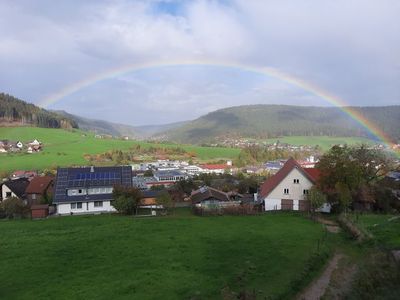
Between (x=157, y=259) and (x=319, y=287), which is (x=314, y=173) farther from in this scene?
(x=319, y=287)

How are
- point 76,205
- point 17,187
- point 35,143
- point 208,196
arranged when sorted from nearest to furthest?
1. point 208,196
2. point 76,205
3. point 17,187
4. point 35,143

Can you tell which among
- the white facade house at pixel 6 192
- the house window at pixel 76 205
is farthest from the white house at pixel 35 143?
the house window at pixel 76 205

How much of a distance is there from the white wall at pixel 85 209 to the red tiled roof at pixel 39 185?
9.53 metres

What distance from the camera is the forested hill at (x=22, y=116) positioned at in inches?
6368

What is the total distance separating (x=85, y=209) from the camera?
41406 millimetres

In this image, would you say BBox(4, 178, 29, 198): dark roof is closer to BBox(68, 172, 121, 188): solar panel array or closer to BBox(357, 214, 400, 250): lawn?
BBox(68, 172, 121, 188): solar panel array

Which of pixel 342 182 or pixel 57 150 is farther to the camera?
pixel 57 150

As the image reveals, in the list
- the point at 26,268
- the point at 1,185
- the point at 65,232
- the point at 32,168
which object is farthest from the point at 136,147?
the point at 26,268

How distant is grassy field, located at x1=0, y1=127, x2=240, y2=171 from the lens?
325ft

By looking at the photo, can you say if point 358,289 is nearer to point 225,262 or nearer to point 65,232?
point 225,262

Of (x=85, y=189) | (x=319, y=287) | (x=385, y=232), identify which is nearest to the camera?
(x=319, y=287)

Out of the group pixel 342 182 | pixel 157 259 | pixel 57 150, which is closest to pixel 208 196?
pixel 342 182

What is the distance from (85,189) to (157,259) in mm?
25850

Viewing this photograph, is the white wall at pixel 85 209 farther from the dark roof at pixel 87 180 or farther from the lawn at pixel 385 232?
the lawn at pixel 385 232
